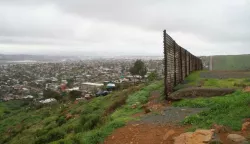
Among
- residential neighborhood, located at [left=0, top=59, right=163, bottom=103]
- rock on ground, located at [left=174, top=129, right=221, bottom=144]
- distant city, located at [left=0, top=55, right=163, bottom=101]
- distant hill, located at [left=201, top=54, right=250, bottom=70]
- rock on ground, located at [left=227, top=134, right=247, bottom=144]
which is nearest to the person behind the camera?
rock on ground, located at [left=227, top=134, right=247, bottom=144]

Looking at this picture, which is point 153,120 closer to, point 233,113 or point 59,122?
point 233,113

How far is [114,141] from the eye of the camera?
6.09 metres

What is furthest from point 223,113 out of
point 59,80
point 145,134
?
point 59,80

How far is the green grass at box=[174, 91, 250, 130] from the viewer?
6.03 m

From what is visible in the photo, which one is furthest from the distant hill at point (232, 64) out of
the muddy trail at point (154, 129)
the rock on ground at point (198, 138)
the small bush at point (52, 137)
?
the rock on ground at point (198, 138)

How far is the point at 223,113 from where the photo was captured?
6.77m

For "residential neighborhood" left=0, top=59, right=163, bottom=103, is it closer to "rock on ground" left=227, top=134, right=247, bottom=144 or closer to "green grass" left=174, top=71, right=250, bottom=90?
"green grass" left=174, top=71, right=250, bottom=90

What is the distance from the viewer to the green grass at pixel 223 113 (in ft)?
19.8

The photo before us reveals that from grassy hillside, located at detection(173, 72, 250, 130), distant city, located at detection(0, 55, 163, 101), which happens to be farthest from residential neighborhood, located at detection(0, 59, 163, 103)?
grassy hillside, located at detection(173, 72, 250, 130)

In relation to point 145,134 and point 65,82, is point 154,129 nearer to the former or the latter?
point 145,134

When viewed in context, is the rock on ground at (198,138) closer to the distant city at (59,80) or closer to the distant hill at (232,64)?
the distant city at (59,80)

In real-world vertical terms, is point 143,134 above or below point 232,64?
above

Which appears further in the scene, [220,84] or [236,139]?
[220,84]

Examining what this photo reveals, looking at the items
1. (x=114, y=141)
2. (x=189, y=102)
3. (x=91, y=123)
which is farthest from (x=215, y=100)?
(x=91, y=123)
